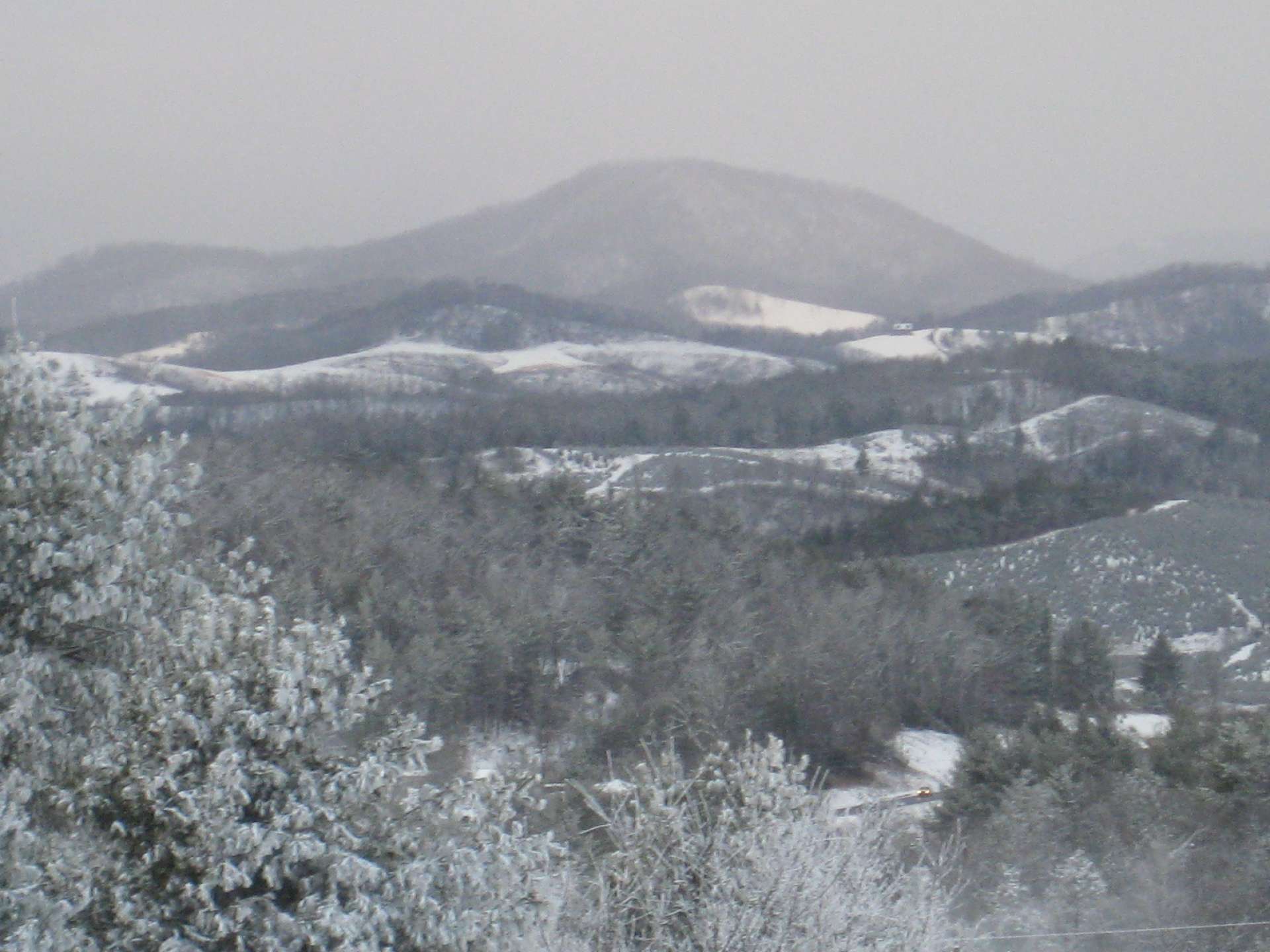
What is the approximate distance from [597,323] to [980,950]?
131525 millimetres

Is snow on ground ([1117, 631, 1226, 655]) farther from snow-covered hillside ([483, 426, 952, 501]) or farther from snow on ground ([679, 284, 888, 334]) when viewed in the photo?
snow on ground ([679, 284, 888, 334])

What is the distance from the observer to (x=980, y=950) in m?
13.4

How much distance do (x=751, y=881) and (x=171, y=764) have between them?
4.02m

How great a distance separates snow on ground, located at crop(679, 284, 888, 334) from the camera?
157m

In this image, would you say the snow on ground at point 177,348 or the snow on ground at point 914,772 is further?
the snow on ground at point 177,348

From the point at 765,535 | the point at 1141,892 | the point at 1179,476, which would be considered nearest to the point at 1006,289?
the point at 1179,476

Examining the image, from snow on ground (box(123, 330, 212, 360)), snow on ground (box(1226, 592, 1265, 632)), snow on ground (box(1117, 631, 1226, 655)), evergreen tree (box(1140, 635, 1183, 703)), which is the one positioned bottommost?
snow on ground (box(1117, 631, 1226, 655))

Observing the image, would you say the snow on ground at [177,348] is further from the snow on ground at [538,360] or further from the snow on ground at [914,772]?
the snow on ground at [914,772]

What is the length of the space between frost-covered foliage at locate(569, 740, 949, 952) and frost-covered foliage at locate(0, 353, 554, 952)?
1.51 metres

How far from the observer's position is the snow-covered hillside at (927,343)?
385 feet

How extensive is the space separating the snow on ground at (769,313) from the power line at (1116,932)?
141 m

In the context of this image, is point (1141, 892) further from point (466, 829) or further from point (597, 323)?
point (597, 323)

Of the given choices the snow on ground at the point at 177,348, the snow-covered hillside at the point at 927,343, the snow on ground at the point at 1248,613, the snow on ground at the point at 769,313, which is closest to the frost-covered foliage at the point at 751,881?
the snow on ground at the point at 1248,613

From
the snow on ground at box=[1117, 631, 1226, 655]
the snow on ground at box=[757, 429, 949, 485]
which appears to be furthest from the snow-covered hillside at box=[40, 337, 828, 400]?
the snow on ground at box=[1117, 631, 1226, 655]
